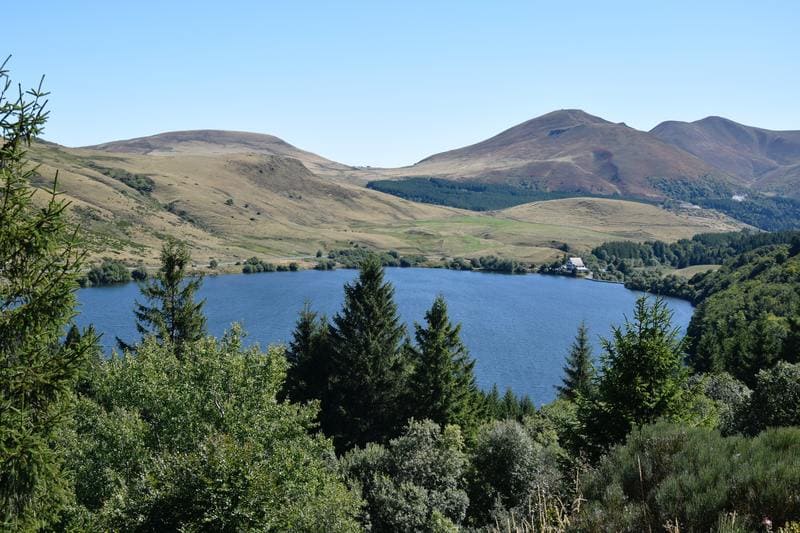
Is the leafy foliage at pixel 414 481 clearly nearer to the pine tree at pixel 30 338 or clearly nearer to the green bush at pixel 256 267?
the pine tree at pixel 30 338

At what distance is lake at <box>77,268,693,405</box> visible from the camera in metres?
87.9

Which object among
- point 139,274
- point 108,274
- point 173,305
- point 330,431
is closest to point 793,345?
point 330,431

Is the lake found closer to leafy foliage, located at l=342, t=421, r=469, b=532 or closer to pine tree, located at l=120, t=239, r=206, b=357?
pine tree, located at l=120, t=239, r=206, b=357

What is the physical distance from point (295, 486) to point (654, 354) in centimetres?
1313

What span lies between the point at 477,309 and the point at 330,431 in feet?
308

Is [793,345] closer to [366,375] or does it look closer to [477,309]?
[366,375]

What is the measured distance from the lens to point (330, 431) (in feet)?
124

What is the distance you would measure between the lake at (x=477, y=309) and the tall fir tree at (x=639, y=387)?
49.8 metres

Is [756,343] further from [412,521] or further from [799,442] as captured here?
[799,442]

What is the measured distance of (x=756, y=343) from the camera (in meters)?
53.3

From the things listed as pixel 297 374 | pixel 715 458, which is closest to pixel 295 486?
pixel 715 458

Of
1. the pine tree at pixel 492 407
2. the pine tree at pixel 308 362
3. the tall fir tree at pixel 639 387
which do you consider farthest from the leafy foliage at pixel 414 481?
the pine tree at pixel 492 407

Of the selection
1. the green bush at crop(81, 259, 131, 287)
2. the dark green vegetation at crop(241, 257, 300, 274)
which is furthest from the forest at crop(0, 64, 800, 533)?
the dark green vegetation at crop(241, 257, 300, 274)

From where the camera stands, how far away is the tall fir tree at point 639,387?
20.2 metres
